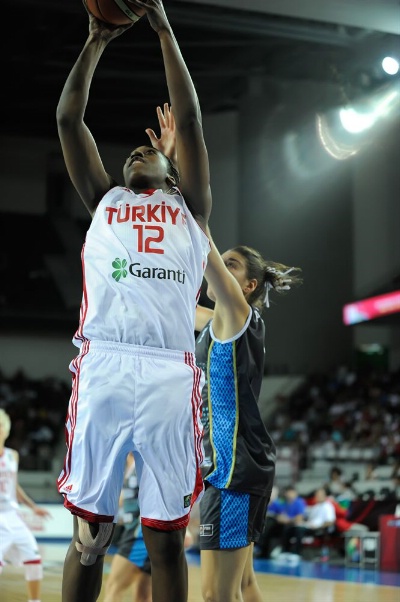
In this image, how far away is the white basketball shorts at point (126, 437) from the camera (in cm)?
319

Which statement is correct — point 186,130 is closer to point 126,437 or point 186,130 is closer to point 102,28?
point 102,28

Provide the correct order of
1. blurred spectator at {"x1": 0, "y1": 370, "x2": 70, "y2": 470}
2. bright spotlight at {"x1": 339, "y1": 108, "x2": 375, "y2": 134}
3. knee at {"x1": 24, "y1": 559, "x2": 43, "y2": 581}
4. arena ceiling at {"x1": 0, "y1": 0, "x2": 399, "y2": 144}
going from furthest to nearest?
blurred spectator at {"x1": 0, "y1": 370, "x2": 70, "y2": 470}
bright spotlight at {"x1": 339, "y1": 108, "x2": 375, "y2": 134}
arena ceiling at {"x1": 0, "y1": 0, "x2": 399, "y2": 144}
knee at {"x1": 24, "y1": 559, "x2": 43, "y2": 581}

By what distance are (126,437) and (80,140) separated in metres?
1.18

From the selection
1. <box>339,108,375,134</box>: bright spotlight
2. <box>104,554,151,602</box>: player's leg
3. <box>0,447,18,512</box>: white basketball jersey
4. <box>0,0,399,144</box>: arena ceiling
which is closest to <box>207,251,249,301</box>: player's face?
<box>104,554,151,602</box>: player's leg

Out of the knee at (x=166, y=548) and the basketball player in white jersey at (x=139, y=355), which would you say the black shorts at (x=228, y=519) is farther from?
the knee at (x=166, y=548)

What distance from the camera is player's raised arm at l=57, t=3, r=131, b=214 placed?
3529 mm

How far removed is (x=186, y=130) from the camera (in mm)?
3559

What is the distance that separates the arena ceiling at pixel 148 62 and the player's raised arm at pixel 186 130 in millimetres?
5995

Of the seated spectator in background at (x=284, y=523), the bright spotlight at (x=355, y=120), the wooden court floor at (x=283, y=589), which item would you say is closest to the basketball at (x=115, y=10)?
the wooden court floor at (x=283, y=589)

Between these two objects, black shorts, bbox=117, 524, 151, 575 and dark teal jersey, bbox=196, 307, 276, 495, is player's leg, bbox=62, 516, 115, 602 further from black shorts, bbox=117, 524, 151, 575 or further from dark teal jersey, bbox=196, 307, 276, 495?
black shorts, bbox=117, 524, 151, 575

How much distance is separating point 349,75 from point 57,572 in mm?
10347

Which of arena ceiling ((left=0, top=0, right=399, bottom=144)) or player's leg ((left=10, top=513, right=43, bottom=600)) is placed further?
arena ceiling ((left=0, top=0, right=399, bottom=144))

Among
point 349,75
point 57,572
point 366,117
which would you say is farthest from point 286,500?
point 366,117

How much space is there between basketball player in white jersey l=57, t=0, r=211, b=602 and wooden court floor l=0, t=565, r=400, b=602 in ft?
15.4
